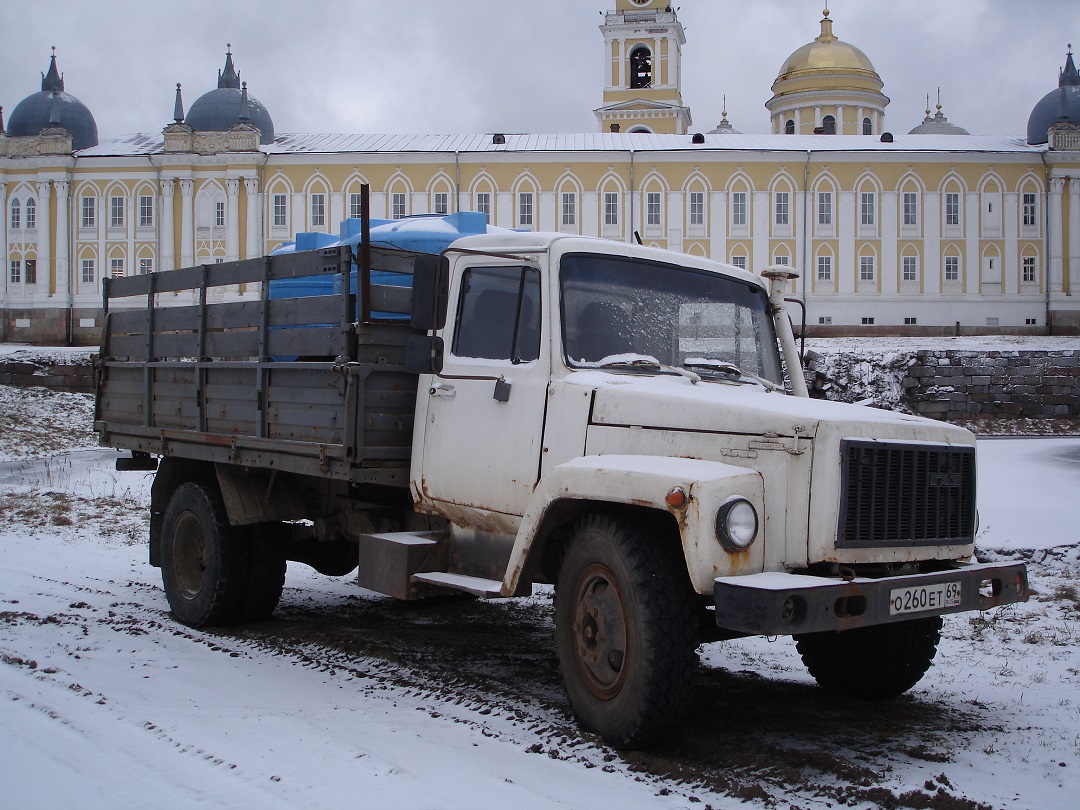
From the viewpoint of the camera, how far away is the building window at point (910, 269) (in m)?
49.6

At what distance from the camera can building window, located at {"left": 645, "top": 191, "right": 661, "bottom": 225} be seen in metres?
49.6

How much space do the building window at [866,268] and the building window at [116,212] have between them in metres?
34.8

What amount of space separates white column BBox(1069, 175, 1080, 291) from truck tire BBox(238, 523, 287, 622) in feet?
162

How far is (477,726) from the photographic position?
17.4 ft

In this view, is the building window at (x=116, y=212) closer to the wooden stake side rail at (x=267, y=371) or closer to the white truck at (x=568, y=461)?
the wooden stake side rail at (x=267, y=371)

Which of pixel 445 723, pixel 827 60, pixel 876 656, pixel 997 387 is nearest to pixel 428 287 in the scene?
pixel 445 723

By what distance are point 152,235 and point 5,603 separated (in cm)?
4582

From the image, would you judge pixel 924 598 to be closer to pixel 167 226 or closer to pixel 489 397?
pixel 489 397

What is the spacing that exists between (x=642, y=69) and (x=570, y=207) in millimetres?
17987

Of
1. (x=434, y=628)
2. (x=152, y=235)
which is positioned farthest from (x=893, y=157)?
(x=434, y=628)

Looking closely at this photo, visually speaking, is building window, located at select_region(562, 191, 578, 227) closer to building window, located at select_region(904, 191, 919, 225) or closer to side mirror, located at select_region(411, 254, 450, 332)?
building window, located at select_region(904, 191, 919, 225)

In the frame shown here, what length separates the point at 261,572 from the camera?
310 inches

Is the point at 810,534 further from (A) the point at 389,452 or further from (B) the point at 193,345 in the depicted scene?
(B) the point at 193,345

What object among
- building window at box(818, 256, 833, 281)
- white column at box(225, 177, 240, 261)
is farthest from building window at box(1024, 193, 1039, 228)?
white column at box(225, 177, 240, 261)
